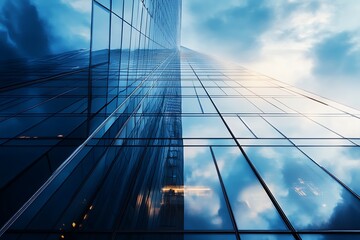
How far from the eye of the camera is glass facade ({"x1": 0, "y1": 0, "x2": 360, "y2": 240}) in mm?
5129

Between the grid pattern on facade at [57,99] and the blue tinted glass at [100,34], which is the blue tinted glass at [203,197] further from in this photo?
the blue tinted glass at [100,34]

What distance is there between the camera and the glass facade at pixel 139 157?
5129 mm

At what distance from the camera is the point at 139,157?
8.17 m

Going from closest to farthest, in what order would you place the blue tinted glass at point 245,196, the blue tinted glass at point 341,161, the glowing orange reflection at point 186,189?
the blue tinted glass at point 245,196 < the glowing orange reflection at point 186,189 < the blue tinted glass at point 341,161

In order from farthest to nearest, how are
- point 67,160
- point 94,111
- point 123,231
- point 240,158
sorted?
point 94,111 → point 240,158 → point 67,160 → point 123,231

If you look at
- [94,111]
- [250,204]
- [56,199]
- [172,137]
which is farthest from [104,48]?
[250,204]

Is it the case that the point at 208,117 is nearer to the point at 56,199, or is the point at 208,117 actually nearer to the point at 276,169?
the point at 276,169

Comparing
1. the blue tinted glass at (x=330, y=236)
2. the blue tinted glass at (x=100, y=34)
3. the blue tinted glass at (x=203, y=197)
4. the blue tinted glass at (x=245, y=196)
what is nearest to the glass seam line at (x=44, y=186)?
the blue tinted glass at (x=100, y=34)

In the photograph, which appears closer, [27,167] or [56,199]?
[56,199]

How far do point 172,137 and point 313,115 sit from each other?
729cm

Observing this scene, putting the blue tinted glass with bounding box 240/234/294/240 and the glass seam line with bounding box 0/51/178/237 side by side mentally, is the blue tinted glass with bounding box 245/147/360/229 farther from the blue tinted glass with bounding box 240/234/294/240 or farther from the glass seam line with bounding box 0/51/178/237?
the glass seam line with bounding box 0/51/178/237

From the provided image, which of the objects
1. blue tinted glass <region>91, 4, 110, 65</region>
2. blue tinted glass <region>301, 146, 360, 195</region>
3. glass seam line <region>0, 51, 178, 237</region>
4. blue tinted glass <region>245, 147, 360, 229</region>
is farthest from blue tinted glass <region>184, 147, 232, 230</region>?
blue tinted glass <region>91, 4, 110, 65</region>

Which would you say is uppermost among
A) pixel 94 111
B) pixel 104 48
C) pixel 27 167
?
pixel 104 48

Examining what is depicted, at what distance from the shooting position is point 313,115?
12.1m
